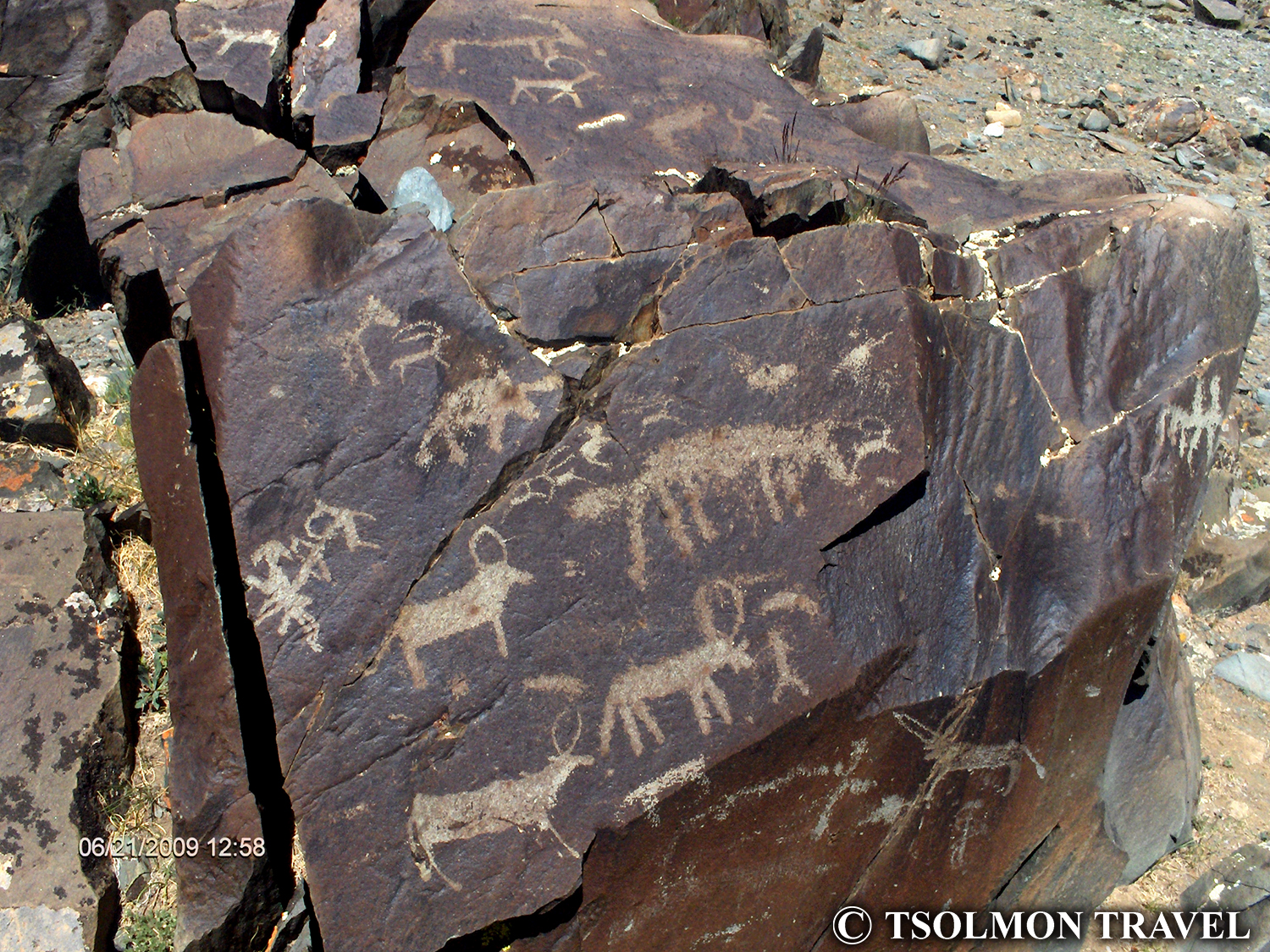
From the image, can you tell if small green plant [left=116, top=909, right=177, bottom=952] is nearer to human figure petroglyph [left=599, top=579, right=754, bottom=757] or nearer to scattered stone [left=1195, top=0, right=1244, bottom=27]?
human figure petroglyph [left=599, top=579, right=754, bottom=757]

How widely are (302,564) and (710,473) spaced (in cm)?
88

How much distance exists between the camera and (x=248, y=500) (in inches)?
78.5

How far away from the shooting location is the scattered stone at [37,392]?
2.95 metres

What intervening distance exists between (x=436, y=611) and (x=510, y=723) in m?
0.27

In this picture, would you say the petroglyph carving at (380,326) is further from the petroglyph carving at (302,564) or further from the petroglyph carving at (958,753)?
the petroglyph carving at (958,753)

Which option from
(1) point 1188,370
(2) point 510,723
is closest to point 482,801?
(2) point 510,723

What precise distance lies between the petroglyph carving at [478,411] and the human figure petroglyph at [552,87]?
46.7 inches

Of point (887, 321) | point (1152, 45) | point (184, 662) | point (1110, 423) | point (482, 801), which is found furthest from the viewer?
point (1152, 45)

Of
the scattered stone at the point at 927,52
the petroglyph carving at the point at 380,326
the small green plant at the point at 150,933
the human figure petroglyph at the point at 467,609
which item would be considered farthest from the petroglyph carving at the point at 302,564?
the scattered stone at the point at 927,52

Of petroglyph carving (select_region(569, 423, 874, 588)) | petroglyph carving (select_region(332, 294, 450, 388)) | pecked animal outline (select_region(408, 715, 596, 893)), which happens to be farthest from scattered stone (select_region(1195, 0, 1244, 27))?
pecked animal outline (select_region(408, 715, 596, 893))

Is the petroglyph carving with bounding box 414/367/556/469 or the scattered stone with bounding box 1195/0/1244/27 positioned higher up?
the petroglyph carving with bounding box 414/367/556/469

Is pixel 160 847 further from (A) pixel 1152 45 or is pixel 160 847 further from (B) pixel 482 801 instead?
(A) pixel 1152 45

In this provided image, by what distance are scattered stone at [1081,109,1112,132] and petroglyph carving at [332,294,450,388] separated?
4.13 meters

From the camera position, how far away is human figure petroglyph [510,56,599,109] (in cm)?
288
